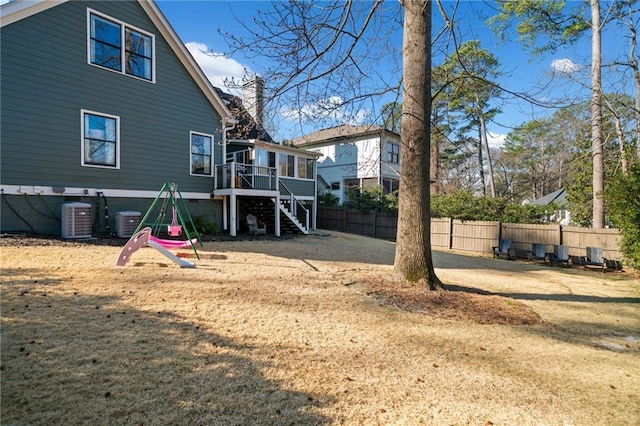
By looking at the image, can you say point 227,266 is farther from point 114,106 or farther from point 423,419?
point 114,106

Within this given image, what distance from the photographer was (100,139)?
10.8 m

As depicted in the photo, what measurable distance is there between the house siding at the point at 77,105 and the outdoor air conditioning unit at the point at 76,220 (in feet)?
2.88

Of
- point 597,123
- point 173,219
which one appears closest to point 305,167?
point 173,219

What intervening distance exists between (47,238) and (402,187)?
9460 millimetres

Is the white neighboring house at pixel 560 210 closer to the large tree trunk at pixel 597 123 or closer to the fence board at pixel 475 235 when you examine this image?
the large tree trunk at pixel 597 123

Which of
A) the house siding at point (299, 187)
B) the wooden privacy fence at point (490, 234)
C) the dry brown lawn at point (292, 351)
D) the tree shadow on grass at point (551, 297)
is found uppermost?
the house siding at point (299, 187)

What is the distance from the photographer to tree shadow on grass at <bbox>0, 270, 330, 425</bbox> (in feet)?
8.19

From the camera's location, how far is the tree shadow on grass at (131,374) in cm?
250

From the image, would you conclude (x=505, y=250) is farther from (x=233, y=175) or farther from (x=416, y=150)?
(x=233, y=175)

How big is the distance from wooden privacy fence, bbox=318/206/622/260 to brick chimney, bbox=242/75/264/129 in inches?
513

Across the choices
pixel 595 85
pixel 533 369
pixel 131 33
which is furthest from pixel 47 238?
pixel 595 85

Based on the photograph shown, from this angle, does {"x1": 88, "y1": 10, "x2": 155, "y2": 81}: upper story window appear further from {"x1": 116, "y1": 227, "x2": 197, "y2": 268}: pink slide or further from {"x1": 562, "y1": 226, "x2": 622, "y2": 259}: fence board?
{"x1": 562, "y1": 226, "x2": 622, "y2": 259}: fence board

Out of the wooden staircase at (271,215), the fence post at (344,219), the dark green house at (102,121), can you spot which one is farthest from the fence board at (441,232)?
the dark green house at (102,121)

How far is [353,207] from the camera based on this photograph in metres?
22.2
